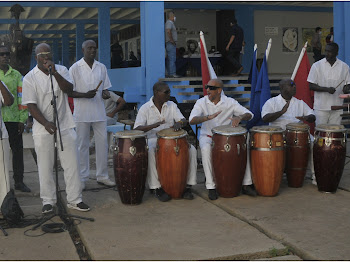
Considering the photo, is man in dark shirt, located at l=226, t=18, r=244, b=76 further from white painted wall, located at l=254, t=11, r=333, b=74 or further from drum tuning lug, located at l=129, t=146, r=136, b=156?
drum tuning lug, located at l=129, t=146, r=136, b=156

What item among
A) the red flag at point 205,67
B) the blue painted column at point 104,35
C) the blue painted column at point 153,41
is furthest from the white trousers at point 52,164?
the blue painted column at point 104,35

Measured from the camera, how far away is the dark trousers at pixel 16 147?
6305 mm

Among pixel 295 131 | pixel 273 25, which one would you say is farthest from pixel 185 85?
pixel 273 25

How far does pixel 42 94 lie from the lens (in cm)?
519

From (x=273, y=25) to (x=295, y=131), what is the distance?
13351mm

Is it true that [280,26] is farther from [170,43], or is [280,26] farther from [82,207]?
[82,207]

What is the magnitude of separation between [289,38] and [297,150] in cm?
1370

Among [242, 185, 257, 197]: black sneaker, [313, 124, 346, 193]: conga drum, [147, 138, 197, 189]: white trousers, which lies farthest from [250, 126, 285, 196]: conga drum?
[147, 138, 197, 189]: white trousers

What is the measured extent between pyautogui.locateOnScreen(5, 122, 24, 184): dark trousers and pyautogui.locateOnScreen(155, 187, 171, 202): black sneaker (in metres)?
1.89

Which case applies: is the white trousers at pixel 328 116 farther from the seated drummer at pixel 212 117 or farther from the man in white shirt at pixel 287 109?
the seated drummer at pixel 212 117

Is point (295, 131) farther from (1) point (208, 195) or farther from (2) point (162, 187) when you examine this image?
(2) point (162, 187)

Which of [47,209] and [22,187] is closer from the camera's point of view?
[47,209]

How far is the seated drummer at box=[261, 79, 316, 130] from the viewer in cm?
645

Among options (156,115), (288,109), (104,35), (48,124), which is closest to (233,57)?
(104,35)
